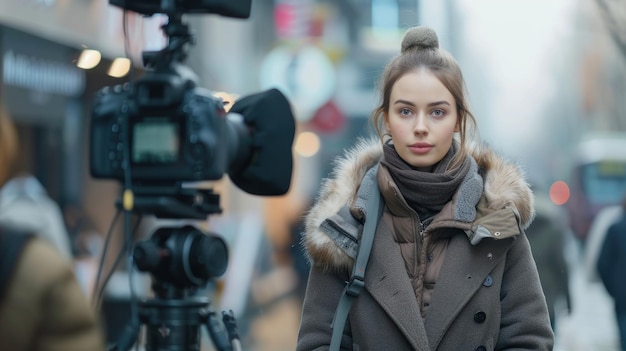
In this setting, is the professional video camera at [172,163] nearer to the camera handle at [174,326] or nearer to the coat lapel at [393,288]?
the camera handle at [174,326]

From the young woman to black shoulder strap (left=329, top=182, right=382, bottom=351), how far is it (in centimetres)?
2

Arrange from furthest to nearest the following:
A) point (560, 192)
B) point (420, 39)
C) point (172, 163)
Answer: point (560, 192), point (420, 39), point (172, 163)

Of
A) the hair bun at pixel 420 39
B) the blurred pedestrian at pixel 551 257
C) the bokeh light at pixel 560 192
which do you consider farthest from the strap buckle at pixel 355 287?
the bokeh light at pixel 560 192

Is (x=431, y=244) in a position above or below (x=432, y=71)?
below

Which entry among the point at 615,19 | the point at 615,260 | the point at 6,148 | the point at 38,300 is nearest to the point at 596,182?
the point at 615,19

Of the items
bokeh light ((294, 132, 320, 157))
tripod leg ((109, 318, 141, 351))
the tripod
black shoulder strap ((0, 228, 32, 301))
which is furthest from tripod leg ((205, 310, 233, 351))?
bokeh light ((294, 132, 320, 157))

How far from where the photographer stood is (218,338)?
10.1 feet

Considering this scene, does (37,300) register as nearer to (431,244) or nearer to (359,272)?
(359,272)

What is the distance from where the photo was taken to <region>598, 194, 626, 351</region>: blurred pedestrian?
6.88 meters

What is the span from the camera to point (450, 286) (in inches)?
117

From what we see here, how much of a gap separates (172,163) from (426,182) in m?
0.68

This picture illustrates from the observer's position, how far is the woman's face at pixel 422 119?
3.05 m

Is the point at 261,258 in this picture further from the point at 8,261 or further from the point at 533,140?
the point at 533,140

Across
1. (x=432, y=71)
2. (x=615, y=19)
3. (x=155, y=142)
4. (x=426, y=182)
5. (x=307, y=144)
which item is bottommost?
(x=426, y=182)
